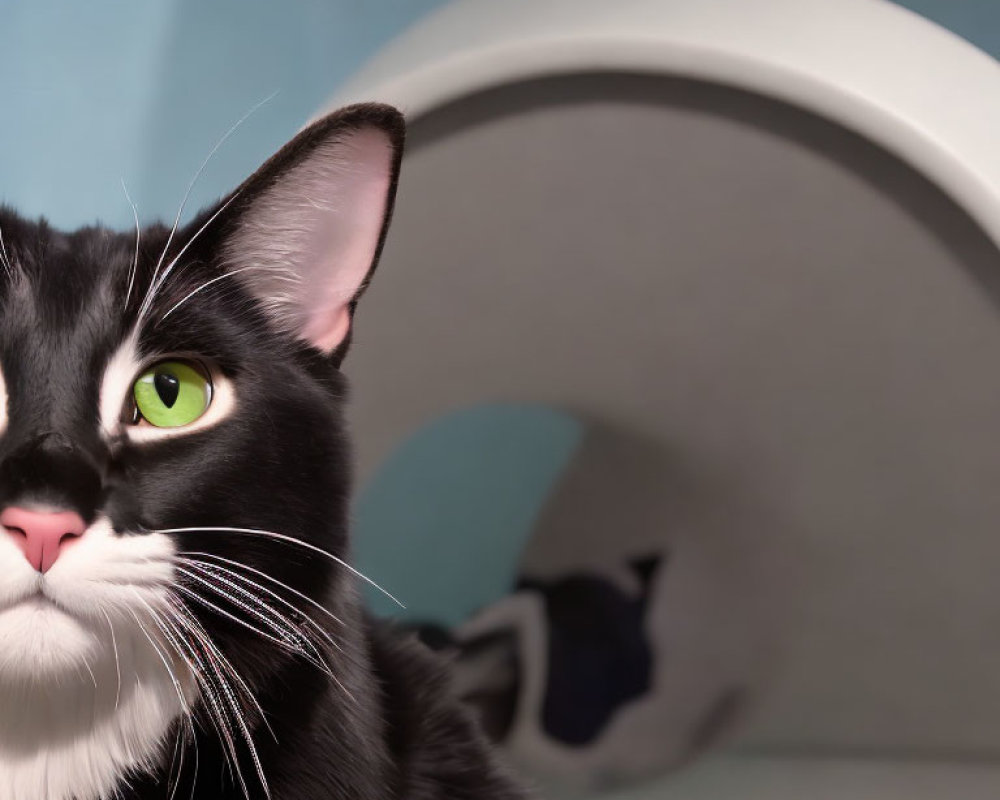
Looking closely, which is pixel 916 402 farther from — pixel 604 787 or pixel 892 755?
pixel 604 787

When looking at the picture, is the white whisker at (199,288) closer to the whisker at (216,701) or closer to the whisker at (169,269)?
the whisker at (169,269)

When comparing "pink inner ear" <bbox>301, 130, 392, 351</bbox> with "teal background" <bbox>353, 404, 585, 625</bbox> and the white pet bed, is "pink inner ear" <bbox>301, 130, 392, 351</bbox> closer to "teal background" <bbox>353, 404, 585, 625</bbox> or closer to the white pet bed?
the white pet bed

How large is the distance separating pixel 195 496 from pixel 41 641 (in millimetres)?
76

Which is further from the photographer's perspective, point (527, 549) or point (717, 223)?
point (527, 549)

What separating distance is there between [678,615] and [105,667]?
70 centimetres

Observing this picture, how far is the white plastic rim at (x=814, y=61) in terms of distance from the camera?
0.61 metres

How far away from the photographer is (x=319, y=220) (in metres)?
0.50

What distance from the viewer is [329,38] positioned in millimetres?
1075

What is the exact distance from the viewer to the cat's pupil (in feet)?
1.50

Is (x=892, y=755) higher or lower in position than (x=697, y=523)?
lower

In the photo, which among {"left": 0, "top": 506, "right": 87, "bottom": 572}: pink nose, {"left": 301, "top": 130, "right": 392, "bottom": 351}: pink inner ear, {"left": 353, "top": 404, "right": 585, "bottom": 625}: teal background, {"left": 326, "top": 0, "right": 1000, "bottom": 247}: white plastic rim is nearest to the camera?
{"left": 0, "top": 506, "right": 87, "bottom": 572}: pink nose

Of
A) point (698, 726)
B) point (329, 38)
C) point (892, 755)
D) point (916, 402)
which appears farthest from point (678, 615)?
point (329, 38)

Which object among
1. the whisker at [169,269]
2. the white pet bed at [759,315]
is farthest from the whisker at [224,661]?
the white pet bed at [759,315]

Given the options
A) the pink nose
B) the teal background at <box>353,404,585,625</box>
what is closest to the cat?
the pink nose
